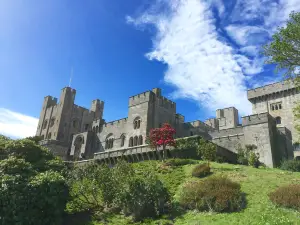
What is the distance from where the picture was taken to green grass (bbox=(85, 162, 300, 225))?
15266mm

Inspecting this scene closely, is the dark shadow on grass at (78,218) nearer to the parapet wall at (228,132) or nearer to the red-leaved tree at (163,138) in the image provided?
the red-leaved tree at (163,138)

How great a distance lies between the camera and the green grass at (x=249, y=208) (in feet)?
50.1

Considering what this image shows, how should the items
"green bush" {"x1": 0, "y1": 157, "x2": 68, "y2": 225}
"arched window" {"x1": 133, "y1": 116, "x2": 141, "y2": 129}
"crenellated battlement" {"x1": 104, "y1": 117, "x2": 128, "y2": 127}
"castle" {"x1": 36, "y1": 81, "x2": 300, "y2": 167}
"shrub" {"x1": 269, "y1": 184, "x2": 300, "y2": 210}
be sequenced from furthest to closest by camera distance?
"crenellated battlement" {"x1": 104, "y1": 117, "x2": 128, "y2": 127} < "arched window" {"x1": 133, "y1": 116, "x2": 141, "y2": 129} < "castle" {"x1": 36, "y1": 81, "x2": 300, "y2": 167} < "green bush" {"x1": 0, "y1": 157, "x2": 68, "y2": 225} < "shrub" {"x1": 269, "y1": 184, "x2": 300, "y2": 210}

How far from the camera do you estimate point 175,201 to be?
19.7m

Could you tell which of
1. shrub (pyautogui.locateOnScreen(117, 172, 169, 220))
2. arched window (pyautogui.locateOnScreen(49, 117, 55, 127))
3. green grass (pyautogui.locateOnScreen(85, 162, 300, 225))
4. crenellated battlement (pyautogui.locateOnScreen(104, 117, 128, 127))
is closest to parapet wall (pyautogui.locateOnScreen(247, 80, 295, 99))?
crenellated battlement (pyautogui.locateOnScreen(104, 117, 128, 127))

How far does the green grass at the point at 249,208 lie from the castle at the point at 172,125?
12.3 metres

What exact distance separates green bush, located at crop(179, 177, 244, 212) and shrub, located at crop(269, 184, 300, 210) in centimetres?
200

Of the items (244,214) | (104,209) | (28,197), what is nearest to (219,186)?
(244,214)

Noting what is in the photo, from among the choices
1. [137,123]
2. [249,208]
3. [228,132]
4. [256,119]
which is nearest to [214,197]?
[249,208]

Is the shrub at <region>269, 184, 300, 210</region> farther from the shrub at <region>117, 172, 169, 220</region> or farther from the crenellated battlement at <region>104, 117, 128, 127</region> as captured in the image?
the crenellated battlement at <region>104, 117, 128, 127</region>

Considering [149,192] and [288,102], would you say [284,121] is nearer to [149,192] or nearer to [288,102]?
[288,102]

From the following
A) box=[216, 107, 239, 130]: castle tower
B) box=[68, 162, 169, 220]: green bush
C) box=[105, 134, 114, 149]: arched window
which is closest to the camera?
box=[68, 162, 169, 220]: green bush

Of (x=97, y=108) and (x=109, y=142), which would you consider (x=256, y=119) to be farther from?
(x=97, y=108)

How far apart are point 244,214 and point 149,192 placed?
20.1 feet
